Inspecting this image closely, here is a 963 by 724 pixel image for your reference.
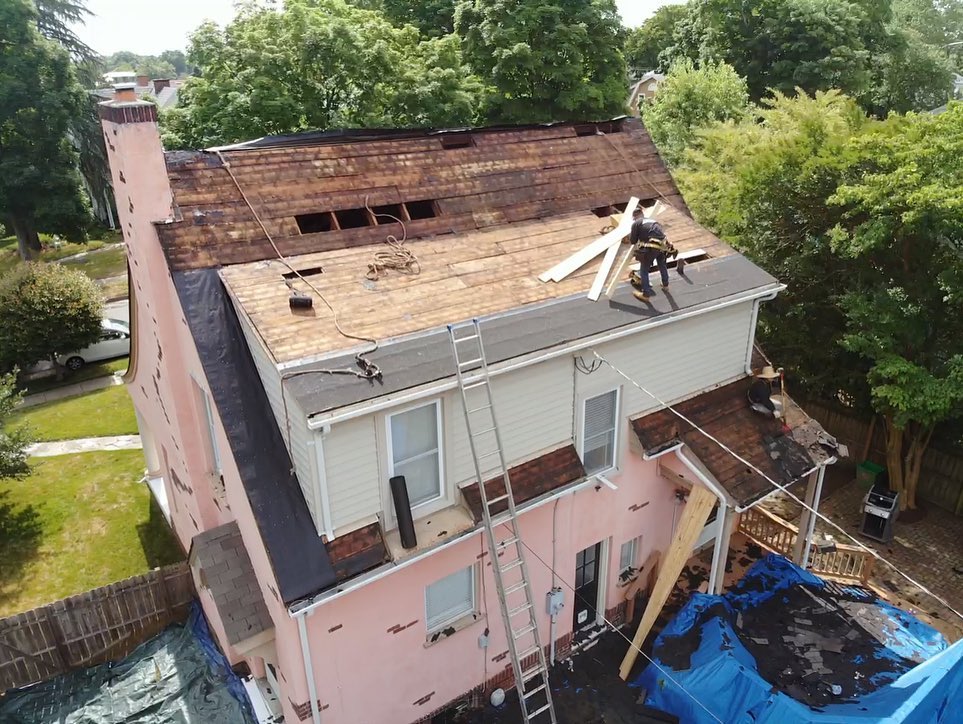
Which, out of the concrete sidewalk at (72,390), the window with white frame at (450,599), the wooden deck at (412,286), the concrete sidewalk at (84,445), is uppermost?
the wooden deck at (412,286)

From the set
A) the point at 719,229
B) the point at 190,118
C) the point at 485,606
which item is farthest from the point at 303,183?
the point at 190,118

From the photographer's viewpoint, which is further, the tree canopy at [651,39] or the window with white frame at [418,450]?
the tree canopy at [651,39]

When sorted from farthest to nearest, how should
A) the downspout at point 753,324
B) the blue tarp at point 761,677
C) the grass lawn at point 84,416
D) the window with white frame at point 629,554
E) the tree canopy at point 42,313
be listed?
the tree canopy at point 42,313
the grass lawn at point 84,416
the window with white frame at point 629,554
the downspout at point 753,324
the blue tarp at point 761,677

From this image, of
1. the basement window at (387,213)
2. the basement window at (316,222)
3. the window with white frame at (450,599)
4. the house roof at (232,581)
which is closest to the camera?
the house roof at (232,581)

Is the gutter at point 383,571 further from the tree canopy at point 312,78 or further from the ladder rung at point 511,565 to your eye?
the tree canopy at point 312,78

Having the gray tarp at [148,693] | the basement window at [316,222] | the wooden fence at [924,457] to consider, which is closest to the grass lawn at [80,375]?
the gray tarp at [148,693]

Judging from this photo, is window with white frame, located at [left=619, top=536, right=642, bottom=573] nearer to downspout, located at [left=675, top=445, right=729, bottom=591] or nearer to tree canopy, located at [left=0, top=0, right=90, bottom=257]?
downspout, located at [left=675, top=445, right=729, bottom=591]

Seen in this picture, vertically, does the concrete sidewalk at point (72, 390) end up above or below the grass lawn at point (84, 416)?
above

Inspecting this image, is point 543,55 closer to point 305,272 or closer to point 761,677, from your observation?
point 305,272
